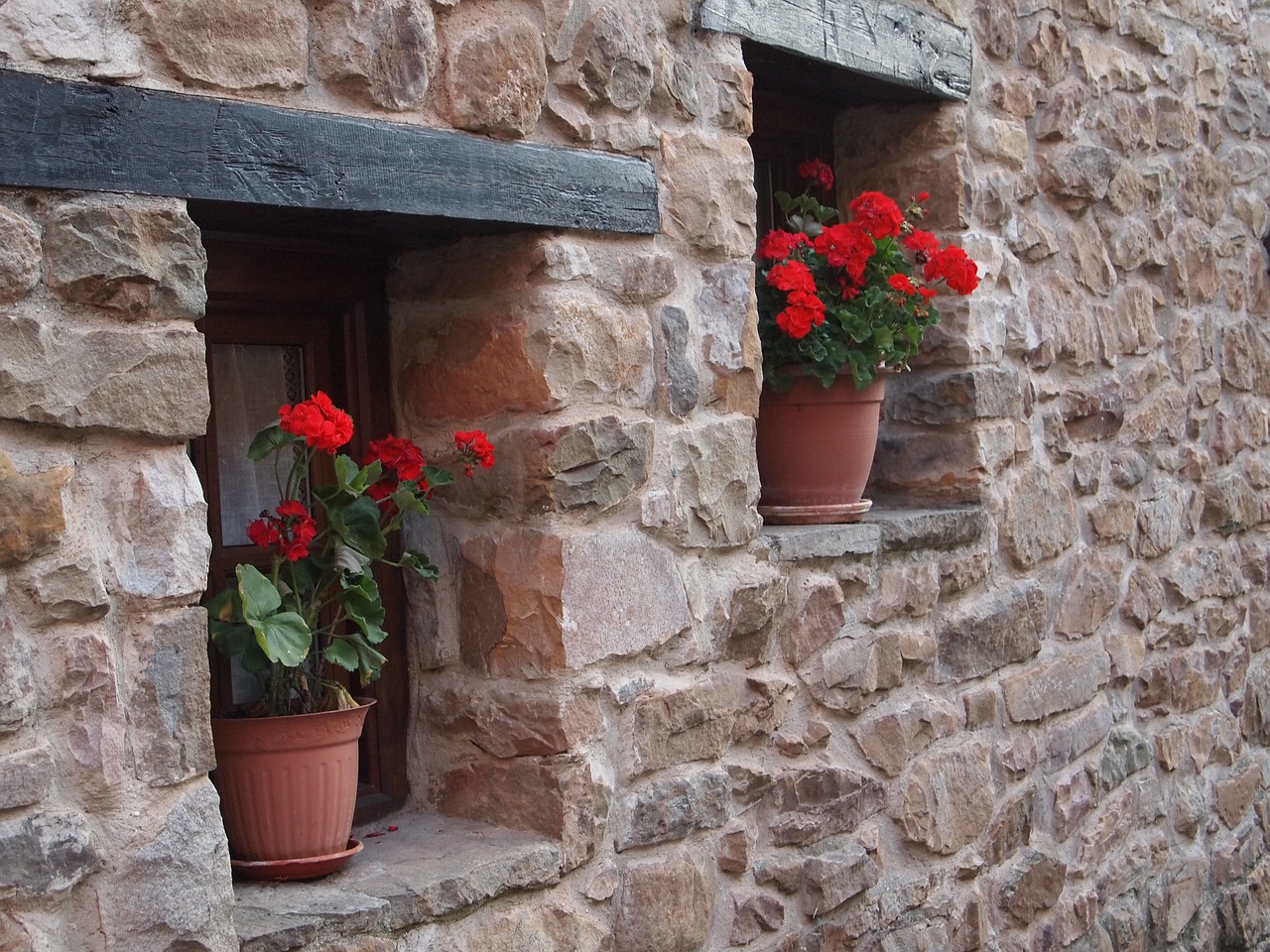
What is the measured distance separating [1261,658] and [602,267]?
305 centimetres

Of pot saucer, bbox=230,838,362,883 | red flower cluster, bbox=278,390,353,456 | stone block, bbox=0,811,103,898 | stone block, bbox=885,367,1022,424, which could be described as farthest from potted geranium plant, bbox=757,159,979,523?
stone block, bbox=0,811,103,898

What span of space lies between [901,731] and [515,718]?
1.00 meters

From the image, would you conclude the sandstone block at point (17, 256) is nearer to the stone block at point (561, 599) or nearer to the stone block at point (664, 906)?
the stone block at point (561, 599)

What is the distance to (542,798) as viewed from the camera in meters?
2.29

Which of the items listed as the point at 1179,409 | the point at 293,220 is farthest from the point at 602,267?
the point at 1179,409

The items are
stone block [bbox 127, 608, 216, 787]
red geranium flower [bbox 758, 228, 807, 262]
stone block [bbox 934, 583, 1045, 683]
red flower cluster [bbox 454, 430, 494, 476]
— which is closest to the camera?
stone block [bbox 127, 608, 216, 787]

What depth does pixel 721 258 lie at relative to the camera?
2570 mm

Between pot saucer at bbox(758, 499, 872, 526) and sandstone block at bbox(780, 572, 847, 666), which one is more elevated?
pot saucer at bbox(758, 499, 872, 526)

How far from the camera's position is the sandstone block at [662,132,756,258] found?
247 centimetres

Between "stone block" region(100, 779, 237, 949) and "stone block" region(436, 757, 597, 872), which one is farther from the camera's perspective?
"stone block" region(436, 757, 597, 872)

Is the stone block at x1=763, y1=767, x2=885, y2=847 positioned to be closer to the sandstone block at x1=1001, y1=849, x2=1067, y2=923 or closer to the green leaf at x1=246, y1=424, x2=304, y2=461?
the sandstone block at x1=1001, y1=849, x2=1067, y2=923

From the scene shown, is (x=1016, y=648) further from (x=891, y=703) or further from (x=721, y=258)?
(x=721, y=258)

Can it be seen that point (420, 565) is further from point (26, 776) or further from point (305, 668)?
point (26, 776)

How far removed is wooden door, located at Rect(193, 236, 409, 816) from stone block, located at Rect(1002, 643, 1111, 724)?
151 cm
